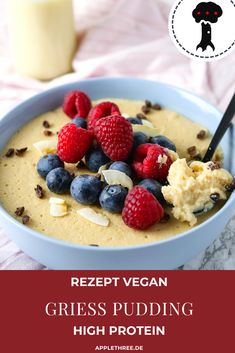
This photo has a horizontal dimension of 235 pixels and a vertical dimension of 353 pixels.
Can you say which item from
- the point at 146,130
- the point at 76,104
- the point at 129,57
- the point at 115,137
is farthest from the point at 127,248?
the point at 129,57

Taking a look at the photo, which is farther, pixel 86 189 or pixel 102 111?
pixel 102 111

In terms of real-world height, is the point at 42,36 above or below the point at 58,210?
above

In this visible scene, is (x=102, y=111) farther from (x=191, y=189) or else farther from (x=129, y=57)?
(x=129, y=57)

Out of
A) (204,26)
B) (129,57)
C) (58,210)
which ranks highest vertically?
(204,26)

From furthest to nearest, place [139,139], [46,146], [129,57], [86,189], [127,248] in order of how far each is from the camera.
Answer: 1. [129,57]
2. [46,146]
3. [139,139]
4. [86,189]
5. [127,248]

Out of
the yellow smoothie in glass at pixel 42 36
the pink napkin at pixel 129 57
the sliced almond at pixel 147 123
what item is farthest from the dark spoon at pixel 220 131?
the yellow smoothie in glass at pixel 42 36
